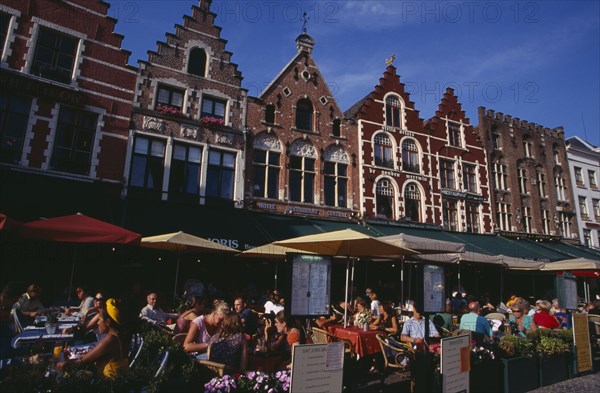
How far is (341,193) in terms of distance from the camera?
17.6 meters

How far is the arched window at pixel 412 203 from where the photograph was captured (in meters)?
19.0

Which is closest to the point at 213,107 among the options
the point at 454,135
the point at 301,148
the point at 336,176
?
the point at 301,148

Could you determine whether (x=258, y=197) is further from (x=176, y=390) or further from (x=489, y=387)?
(x=176, y=390)

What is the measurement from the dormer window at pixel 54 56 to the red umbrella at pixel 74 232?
7942 mm

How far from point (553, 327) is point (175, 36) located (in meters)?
16.3

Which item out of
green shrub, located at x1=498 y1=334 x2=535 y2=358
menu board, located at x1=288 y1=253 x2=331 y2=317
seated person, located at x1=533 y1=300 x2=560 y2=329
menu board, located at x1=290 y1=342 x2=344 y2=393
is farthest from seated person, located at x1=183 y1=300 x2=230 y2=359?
seated person, located at x1=533 y1=300 x2=560 y2=329

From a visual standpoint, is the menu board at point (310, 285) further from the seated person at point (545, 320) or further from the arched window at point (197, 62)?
the arched window at point (197, 62)

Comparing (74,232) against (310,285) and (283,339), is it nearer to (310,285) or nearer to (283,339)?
(283,339)

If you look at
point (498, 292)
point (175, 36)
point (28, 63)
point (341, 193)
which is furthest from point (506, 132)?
point (28, 63)

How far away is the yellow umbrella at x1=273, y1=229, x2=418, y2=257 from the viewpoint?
7215mm

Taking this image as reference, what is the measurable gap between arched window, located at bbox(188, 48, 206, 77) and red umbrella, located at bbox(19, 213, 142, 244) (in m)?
10.0

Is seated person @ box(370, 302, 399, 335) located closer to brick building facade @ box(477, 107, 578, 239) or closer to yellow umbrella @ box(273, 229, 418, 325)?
yellow umbrella @ box(273, 229, 418, 325)

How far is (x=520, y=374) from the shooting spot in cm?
646

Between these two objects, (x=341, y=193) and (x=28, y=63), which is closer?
(x=28, y=63)
